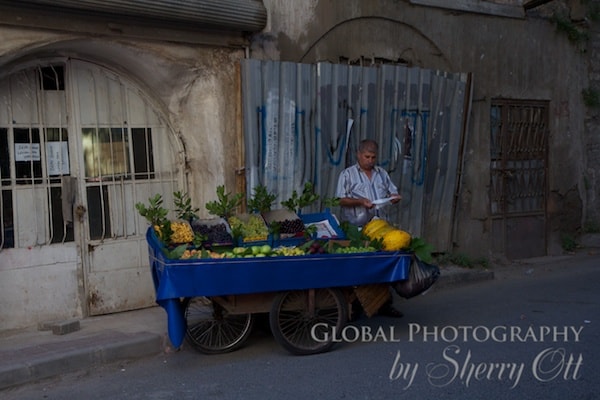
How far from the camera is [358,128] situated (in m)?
8.98

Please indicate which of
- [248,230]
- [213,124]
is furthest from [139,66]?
[248,230]

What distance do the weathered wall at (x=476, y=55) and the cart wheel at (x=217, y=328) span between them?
3.36m

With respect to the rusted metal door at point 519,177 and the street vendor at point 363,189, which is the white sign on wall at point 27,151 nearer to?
the street vendor at point 363,189

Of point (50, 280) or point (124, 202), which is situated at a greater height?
point (124, 202)

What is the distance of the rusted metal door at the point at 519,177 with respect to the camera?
10891mm

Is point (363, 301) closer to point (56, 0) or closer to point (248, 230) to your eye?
point (248, 230)

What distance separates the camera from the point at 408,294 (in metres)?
6.20

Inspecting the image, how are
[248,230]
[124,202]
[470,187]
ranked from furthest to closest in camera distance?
[470,187], [124,202], [248,230]

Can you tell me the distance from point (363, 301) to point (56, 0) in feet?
12.5

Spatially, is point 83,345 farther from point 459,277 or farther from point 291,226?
point 459,277

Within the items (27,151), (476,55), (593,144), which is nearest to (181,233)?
(27,151)

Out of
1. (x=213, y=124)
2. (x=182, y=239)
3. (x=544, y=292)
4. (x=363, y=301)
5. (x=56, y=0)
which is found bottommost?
(x=544, y=292)

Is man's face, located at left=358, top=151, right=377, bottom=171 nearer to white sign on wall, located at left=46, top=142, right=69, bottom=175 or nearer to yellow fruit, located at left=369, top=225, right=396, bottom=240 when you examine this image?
yellow fruit, located at left=369, top=225, right=396, bottom=240

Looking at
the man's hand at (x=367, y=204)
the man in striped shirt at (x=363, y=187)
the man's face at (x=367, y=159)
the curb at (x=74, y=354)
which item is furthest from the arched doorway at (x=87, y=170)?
the man's hand at (x=367, y=204)
